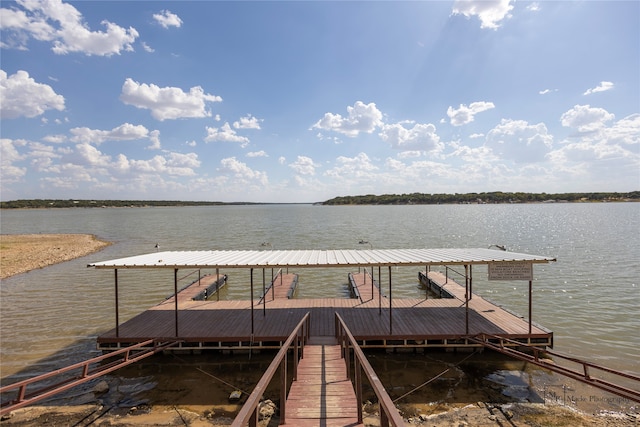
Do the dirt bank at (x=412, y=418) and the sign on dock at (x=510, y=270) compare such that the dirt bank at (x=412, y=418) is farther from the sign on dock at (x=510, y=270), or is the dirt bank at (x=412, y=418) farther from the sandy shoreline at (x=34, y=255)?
the sandy shoreline at (x=34, y=255)

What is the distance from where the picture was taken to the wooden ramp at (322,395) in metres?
5.87

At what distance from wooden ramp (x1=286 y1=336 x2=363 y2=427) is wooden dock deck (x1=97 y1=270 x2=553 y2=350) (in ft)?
12.1

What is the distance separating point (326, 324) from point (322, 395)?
6815 millimetres

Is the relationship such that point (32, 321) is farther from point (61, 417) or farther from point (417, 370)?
point (417, 370)

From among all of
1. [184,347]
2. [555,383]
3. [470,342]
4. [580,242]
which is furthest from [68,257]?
[580,242]

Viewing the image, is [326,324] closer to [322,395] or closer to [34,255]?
[322,395]

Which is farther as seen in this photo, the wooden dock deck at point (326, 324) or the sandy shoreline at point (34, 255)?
the sandy shoreline at point (34, 255)

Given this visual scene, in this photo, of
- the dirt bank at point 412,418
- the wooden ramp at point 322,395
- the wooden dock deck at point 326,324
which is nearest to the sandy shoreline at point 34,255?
the wooden dock deck at point 326,324

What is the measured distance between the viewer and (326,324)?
1352 cm

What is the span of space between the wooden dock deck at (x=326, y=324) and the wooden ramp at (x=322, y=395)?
12.1 feet

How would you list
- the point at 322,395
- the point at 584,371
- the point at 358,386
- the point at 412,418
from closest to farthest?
the point at 358,386, the point at 322,395, the point at 584,371, the point at 412,418

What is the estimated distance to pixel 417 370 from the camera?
11.6 m

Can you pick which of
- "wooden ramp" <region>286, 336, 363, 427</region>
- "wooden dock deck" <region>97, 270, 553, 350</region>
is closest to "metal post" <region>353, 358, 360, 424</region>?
"wooden ramp" <region>286, 336, 363, 427</region>

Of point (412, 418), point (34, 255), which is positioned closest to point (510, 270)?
point (412, 418)
